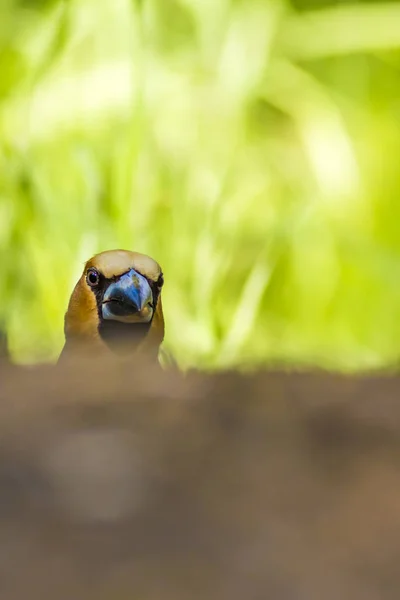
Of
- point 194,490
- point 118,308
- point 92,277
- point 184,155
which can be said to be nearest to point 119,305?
point 118,308

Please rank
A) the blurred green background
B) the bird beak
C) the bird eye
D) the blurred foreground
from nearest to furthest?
the blurred foreground, the bird beak, the bird eye, the blurred green background

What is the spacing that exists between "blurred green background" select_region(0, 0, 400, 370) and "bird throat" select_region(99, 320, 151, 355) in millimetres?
500

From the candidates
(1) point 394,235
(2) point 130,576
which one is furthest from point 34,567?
(1) point 394,235

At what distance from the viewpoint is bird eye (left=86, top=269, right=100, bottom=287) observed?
5.55 ft

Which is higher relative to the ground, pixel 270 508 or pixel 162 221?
pixel 162 221

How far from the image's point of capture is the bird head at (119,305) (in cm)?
160

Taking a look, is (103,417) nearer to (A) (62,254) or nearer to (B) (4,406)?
(B) (4,406)

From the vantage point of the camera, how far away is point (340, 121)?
237cm

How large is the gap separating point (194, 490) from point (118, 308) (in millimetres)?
1165

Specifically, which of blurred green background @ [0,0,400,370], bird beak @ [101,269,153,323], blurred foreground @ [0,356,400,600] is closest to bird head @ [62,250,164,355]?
bird beak @ [101,269,153,323]

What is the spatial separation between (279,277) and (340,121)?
517 millimetres

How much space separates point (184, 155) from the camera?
7.95 ft

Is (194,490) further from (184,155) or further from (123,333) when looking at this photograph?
(184,155)

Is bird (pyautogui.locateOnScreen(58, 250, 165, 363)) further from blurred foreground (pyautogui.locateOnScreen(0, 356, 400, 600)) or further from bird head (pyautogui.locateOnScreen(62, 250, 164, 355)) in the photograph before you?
blurred foreground (pyautogui.locateOnScreen(0, 356, 400, 600))
